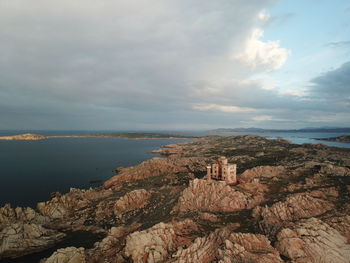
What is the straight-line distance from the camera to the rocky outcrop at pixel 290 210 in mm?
33719

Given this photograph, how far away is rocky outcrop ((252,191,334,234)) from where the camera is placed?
33719 millimetres

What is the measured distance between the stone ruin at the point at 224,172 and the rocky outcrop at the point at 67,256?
3178 centimetres

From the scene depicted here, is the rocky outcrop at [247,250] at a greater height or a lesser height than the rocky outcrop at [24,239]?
greater

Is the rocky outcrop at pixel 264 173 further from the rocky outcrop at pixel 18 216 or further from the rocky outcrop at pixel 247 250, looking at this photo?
the rocky outcrop at pixel 18 216

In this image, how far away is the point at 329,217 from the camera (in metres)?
32.4

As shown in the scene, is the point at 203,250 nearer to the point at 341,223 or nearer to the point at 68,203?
the point at 341,223

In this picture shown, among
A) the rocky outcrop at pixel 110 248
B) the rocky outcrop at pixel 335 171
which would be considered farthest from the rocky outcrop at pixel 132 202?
the rocky outcrop at pixel 335 171

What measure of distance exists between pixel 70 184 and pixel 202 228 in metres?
65.7

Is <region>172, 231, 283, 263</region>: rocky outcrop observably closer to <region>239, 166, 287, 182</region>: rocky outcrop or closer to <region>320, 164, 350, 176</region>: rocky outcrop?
<region>239, 166, 287, 182</region>: rocky outcrop

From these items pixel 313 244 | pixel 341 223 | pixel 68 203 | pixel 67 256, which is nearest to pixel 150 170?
pixel 68 203

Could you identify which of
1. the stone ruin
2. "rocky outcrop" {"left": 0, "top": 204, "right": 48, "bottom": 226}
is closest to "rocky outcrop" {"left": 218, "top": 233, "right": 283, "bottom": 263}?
the stone ruin

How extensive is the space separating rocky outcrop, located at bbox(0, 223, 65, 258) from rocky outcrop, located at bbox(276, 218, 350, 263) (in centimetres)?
4182

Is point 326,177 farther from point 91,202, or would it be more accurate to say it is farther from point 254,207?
point 91,202

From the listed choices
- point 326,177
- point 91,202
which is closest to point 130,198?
point 91,202
